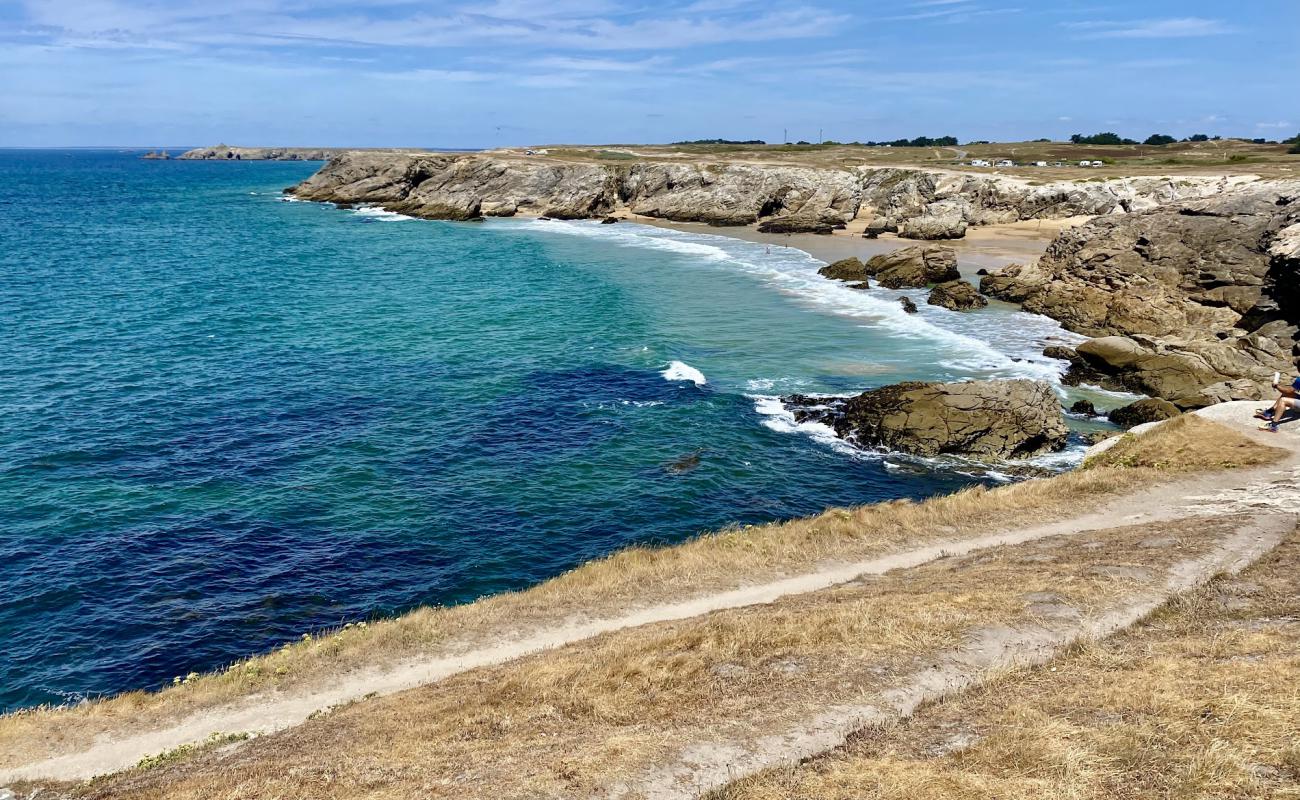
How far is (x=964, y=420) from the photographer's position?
38.1 metres

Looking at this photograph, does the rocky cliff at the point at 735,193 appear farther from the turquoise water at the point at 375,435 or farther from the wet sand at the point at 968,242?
the turquoise water at the point at 375,435

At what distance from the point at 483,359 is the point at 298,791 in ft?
134

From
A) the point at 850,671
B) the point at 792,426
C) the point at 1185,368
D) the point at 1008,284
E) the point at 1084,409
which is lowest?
the point at 792,426

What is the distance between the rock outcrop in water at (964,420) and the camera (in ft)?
123

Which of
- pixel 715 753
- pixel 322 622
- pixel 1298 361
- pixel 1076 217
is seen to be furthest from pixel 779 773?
pixel 1076 217

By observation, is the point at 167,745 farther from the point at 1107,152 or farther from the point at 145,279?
the point at 1107,152

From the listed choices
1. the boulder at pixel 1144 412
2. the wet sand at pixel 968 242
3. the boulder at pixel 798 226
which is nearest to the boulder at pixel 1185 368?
the boulder at pixel 1144 412

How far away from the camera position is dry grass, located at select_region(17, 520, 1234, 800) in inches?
536

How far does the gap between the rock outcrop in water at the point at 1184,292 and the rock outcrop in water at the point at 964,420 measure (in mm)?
9507

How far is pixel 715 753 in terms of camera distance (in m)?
13.6

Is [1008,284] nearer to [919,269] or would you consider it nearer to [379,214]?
[919,269]

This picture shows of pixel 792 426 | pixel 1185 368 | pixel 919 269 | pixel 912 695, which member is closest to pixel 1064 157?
pixel 919 269

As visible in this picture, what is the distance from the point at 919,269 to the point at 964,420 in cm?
4109

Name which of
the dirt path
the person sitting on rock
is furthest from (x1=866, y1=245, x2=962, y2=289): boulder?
the dirt path
